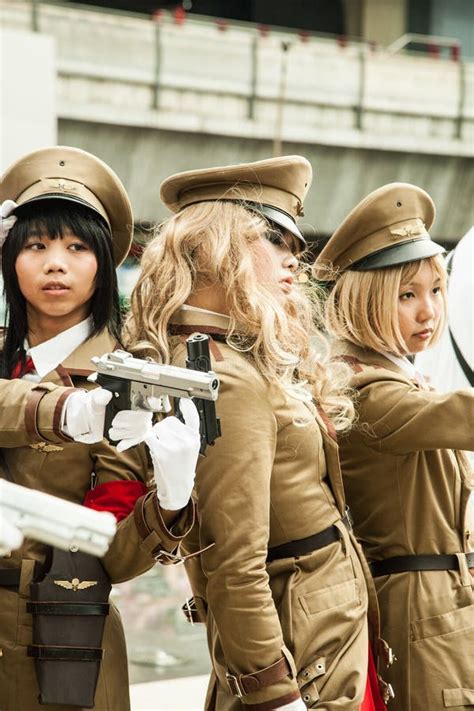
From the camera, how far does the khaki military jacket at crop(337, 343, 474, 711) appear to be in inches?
99.7

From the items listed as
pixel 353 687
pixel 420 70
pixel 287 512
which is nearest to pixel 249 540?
pixel 287 512

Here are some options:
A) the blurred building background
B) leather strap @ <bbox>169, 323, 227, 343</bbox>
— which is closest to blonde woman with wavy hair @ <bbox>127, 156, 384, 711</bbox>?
leather strap @ <bbox>169, 323, 227, 343</bbox>

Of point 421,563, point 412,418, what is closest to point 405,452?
point 412,418

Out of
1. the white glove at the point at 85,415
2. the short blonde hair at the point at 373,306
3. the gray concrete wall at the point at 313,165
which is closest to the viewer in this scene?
the white glove at the point at 85,415

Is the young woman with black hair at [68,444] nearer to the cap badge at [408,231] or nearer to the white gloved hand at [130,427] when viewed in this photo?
the white gloved hand at [130,427]

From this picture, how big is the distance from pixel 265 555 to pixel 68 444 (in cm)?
45

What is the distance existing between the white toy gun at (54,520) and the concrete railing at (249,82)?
11295mm

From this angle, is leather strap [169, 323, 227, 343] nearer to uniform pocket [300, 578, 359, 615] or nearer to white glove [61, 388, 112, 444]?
white glove [61, 388, 112, 444]

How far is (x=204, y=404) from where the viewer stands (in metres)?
1.96

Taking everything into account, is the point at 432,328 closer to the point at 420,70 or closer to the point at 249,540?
the point at 249,540

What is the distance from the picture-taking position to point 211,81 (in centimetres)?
1348

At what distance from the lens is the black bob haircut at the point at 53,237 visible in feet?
7.94

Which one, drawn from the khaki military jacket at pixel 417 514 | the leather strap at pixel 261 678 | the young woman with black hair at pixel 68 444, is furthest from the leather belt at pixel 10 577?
the khaki military jacket at pixel 417 514

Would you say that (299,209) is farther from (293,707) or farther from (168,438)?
(293,707)
